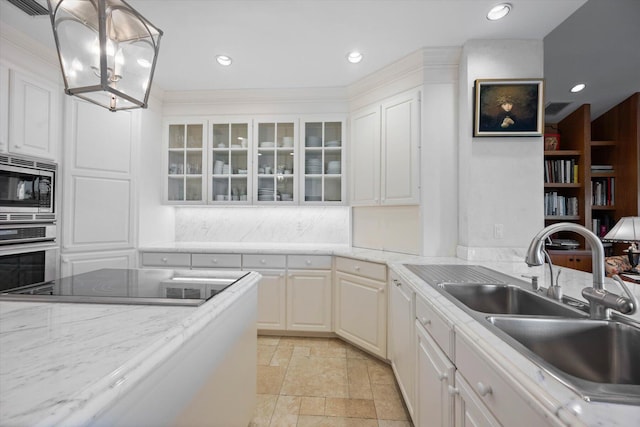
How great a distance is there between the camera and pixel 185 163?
3441mm

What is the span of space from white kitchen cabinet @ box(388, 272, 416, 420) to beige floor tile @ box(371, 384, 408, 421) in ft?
0.36

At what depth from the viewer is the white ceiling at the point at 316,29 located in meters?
2.01

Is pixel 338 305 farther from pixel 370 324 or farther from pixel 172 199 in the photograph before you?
pixel 172 199

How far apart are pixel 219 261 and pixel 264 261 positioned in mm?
483

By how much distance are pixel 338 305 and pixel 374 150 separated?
1.63 metres

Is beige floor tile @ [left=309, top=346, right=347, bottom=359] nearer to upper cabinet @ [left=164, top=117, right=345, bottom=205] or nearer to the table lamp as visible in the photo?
upper cabinet @ [left=164, top=117, right=345, bottom=205]

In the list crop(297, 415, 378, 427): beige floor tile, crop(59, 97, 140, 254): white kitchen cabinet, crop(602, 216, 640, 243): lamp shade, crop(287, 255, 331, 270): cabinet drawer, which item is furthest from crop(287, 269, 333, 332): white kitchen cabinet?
crop(602, 216, 640, 243): lamp shade

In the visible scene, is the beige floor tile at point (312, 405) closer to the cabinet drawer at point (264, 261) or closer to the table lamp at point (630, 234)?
the cabinet drawer at point (264, 261)

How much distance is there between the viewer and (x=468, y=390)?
97cm

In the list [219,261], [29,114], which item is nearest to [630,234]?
[219,261]

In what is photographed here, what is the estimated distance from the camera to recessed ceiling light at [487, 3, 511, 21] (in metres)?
1.98

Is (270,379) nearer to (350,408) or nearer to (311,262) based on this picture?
(350,408)

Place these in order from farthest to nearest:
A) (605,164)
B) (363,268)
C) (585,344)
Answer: (605,164) → (363,268) → (585,344)

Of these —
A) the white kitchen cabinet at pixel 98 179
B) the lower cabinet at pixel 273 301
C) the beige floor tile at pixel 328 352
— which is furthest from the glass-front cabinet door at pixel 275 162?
the beige floor tile at pixel 328 352
